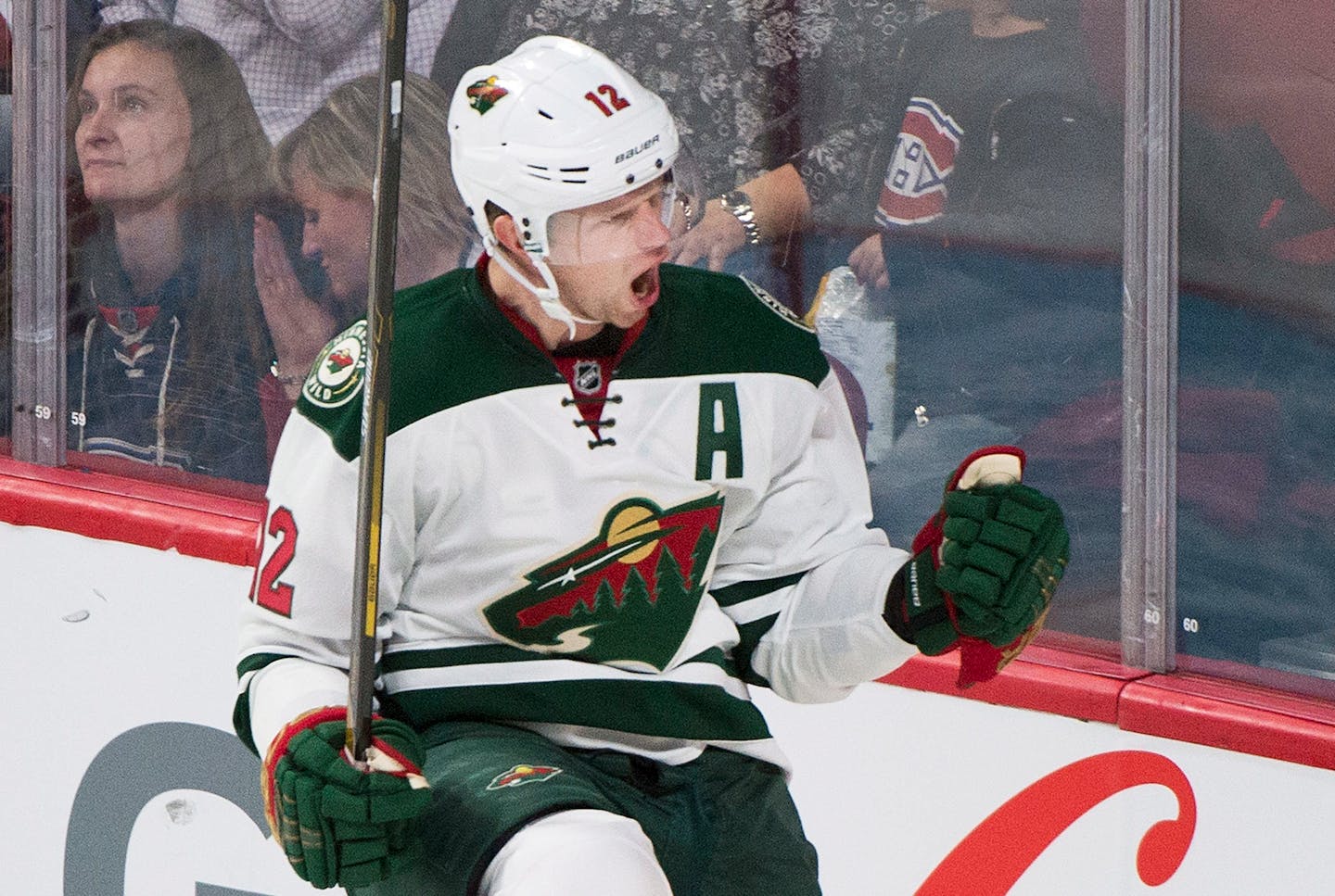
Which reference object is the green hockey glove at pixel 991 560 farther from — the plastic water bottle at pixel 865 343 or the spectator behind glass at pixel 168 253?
the spectator behind glass at pixel 168 253

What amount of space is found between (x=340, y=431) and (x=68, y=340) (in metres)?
1.99

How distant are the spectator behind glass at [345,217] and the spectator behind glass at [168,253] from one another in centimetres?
5

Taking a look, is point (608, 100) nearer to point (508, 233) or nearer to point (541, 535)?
point (508, 233)

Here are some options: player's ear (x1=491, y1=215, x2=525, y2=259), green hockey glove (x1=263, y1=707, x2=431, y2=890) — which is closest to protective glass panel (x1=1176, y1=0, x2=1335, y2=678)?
player's ear (x1=491, y1=215, x2=525, y2=259)

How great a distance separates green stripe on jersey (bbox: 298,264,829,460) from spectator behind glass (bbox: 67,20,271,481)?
1.52 meters

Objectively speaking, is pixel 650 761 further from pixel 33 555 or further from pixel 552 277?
pixel 33 555

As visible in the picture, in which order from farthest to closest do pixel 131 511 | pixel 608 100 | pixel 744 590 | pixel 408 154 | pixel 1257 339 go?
pixel 131 511 → pixel 408 154 → pixel 1257 339 → pixel 744 590 → pixel 608 100

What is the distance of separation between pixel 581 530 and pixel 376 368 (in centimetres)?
30

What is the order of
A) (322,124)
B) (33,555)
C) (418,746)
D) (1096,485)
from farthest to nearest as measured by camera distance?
(33,555), (322,124), (1096,485), (418,746)

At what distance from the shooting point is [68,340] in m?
3.71

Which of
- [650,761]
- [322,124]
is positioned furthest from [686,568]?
[322,124]

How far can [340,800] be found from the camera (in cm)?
168

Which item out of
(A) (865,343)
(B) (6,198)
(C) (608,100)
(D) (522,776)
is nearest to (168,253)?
(B) (6,198)

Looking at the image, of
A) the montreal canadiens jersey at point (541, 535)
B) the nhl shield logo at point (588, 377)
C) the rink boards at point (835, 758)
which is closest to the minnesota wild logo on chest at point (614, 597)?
the montreal canadiens jersey at point (541, 535)
